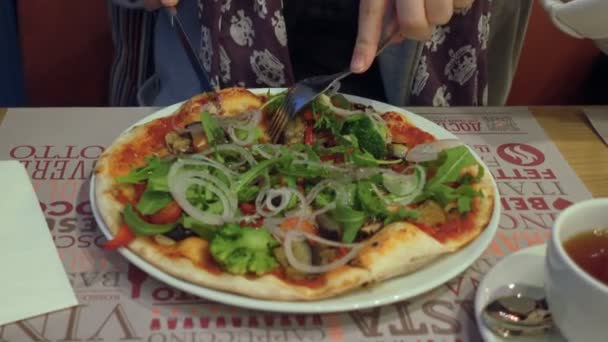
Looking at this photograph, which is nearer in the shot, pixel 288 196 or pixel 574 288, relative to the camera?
pixel 574 288

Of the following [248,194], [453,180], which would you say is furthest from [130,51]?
[453,180]

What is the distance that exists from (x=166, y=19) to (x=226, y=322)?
0.84 meters

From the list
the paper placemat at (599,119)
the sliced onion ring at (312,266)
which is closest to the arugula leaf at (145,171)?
the sliced onion ring at (312,266)

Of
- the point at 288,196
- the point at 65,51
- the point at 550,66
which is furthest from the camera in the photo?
the point at 550,66

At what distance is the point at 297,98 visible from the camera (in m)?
1.11

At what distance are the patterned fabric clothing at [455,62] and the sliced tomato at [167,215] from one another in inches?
26.6

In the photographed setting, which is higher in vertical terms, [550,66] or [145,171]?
[145,171]

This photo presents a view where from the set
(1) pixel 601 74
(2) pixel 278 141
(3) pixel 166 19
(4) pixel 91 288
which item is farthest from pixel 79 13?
(1) pixel 601 74

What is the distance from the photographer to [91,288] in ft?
2.82

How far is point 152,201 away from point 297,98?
1.04 feet

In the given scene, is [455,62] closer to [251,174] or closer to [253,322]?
[251,174]

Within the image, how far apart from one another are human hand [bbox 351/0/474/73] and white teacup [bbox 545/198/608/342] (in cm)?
41

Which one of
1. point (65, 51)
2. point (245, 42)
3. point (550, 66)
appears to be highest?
point (245, 42)

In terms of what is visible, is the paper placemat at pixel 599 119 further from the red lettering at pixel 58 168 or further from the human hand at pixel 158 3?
the red lettering at pixel 58 168
